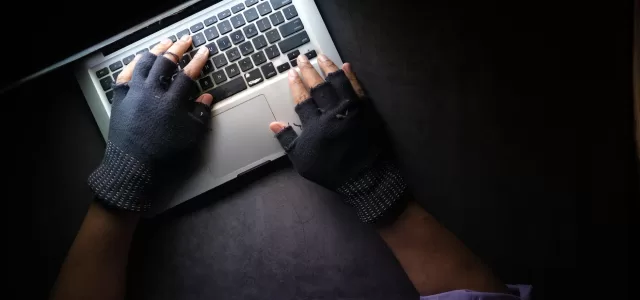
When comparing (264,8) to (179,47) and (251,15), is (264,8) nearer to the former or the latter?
(251,15)

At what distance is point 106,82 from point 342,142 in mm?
369

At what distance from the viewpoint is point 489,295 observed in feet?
1.71

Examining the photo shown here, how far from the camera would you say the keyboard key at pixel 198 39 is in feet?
1.96

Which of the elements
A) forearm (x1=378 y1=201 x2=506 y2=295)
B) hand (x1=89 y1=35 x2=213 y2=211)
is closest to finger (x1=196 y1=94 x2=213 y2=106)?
hand (x1=89 y1=35 x2=213 y2=211)

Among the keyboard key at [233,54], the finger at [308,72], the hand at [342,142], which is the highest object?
the keyboard key at [233,54]

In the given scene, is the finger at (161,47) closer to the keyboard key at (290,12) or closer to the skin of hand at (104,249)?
the skin of hand at (104,249)

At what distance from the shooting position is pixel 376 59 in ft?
1.64

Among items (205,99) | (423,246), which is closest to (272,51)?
(205,99)

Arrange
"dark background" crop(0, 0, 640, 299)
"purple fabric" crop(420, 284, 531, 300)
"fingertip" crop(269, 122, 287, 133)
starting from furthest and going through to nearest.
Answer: "fingertip" crop(269, 122, 287, 133), "purple fabric" crop(420, 284, 531, 300), "dark background" crop(0, 0, 640, 299)

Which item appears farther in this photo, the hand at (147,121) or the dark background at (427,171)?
the hand at (147,121)

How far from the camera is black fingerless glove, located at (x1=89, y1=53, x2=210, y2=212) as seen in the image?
582 millimetres

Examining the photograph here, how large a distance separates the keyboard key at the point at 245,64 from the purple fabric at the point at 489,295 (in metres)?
0.43

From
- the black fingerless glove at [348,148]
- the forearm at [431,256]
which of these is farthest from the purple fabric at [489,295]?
the black fingerless glove at [348,148]

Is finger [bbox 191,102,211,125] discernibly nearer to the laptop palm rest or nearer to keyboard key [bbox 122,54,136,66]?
the laptop palm rest
